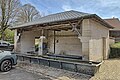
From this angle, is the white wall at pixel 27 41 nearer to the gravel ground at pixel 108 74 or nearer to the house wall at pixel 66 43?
the house wall at pixel 66 43

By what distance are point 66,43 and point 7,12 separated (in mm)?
13087

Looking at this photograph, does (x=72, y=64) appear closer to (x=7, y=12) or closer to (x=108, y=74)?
(x=108, y=74)

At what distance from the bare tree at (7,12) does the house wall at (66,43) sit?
10.3 metres

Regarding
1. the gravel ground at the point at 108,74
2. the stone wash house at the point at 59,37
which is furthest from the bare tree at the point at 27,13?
the gravel ground at the point at 108,74

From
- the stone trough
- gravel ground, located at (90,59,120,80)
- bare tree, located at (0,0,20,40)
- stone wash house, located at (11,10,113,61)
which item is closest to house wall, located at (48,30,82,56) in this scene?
stone wash house, located at (11,10,113,61)

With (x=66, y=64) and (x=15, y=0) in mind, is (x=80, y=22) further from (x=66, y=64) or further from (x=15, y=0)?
(x=15, y=0)

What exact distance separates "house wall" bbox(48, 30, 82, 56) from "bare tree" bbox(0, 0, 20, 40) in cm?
1027

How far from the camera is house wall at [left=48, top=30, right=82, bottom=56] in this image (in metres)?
10.8

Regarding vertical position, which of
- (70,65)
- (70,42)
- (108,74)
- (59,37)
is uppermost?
(59,37)

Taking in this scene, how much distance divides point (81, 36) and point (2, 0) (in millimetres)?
16780

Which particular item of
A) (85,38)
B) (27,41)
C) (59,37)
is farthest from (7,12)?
(85,38)

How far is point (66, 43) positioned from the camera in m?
11.6

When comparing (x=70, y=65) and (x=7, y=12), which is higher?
(x=7, y=12)

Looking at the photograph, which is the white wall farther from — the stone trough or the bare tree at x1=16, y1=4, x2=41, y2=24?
the bare tree at x1=16, y1=4, x2=41, y2=24
